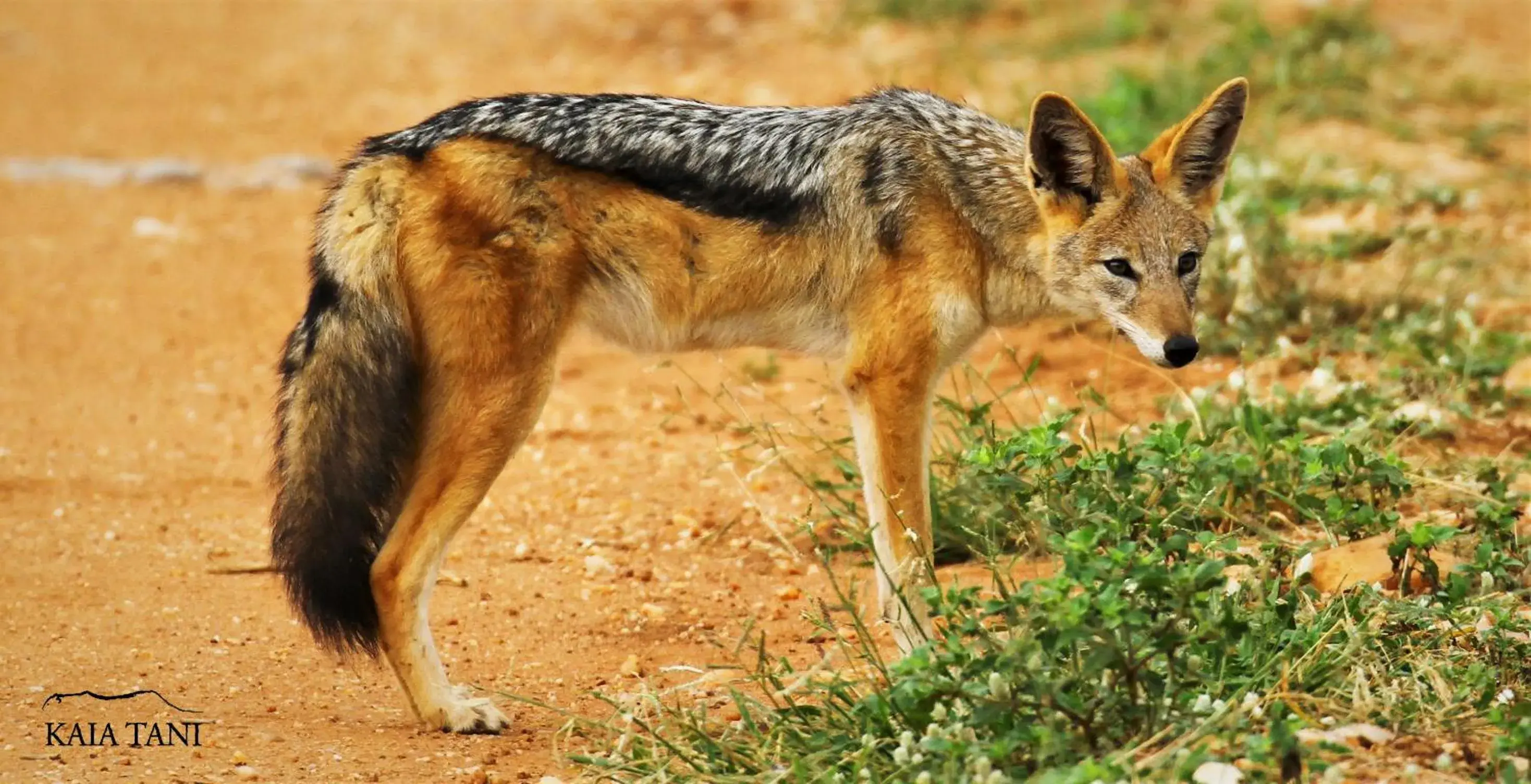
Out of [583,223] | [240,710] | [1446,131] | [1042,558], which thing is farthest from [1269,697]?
[1446,131]

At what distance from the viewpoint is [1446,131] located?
419 inches

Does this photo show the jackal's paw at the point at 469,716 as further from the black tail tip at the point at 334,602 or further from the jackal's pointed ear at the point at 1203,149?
the jackal's pointed ear at the point at 1203,149

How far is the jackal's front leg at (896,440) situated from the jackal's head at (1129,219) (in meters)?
0.58

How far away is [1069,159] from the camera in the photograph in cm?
555

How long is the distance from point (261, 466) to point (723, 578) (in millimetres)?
2336

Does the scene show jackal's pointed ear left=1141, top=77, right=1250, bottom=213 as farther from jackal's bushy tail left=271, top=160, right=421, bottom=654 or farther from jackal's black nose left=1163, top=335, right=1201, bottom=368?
jackal's bushy tail left=271, top=160, right=421, bottom=654

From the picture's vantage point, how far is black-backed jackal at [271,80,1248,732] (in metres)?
5.14

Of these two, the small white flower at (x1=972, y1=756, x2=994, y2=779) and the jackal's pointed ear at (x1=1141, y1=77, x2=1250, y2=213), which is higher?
the jackal's pointed ear at (x1=1141, y1=77, x2=1250, y2=213)

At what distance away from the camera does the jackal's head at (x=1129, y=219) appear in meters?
5.43

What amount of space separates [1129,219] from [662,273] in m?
1.49

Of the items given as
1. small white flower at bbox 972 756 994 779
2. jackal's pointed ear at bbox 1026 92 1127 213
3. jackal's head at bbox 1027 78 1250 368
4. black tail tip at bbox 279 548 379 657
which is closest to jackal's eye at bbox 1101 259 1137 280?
jackal's head at bbox 1027 78 1250 368

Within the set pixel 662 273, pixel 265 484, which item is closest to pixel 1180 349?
pixel 662 273

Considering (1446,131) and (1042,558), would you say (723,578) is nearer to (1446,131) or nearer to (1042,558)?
(1042,558)

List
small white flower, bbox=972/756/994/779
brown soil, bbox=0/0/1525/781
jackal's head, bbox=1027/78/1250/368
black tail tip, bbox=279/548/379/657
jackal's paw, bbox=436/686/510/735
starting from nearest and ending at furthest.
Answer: small white flower, bbox=972/756/994/779
black tail tip, bbox=279/548/379/657
jackal's paw, bbox=436/686/510/735
brown soil, bbox=0/0/1525/781
jackal's head, bbox=1027/78/1250/368
